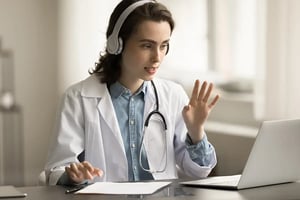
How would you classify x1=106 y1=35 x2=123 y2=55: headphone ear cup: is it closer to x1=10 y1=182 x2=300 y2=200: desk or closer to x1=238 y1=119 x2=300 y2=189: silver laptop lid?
x1=10 y1=182 x2=300 y2=200: desk

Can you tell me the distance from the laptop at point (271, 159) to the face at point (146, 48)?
42 centimetres

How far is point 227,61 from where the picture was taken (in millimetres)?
4652

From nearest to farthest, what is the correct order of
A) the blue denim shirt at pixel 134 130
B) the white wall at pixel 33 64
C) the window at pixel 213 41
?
1. the blue denim shirt at pixel 134 130
2. the window at pixel 213 41
3. the white wall at pixel 33 64

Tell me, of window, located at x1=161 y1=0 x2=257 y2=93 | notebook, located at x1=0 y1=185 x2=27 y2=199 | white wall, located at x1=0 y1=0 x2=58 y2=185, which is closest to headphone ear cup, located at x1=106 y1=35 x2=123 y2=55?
notebook, located at x1=0 y1=185 x2=27 y2=199

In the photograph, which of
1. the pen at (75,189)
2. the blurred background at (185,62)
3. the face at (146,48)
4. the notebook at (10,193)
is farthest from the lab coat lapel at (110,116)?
the blurred background at (185,62)

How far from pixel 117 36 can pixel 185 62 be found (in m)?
2.53

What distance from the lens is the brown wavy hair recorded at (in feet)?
8.15

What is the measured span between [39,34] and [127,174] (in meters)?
3.45

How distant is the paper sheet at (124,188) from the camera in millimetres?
2078

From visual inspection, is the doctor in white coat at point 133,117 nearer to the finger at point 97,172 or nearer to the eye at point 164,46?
the eye at point 164,46

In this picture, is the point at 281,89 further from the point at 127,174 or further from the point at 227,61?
the point at 127,174

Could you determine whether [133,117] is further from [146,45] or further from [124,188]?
[124,188]

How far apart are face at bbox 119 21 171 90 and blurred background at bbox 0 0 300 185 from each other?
4.09 ft

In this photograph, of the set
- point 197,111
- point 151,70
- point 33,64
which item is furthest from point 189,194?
point 33,64
